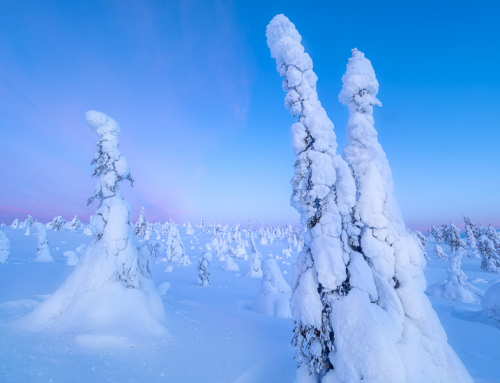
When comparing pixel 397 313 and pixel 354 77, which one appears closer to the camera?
pixel 397 313

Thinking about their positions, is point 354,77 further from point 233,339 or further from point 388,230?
point 233,339

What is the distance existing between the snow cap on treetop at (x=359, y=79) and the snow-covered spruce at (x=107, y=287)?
30.1 feet

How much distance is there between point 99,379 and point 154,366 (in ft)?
4.23

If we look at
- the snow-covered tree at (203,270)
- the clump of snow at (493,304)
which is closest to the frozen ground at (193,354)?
the clump of snow at (493,304)

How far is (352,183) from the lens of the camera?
4.66 meters

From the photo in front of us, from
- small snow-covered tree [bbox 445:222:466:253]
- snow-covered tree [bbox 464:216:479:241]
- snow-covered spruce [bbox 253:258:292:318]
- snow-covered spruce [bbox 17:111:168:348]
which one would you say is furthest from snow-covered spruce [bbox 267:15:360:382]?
snow-covered tree [bbox 464:216:479:241]

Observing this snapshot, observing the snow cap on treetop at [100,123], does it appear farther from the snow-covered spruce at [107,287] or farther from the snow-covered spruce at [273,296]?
the snow-covered spruce at [273,296]

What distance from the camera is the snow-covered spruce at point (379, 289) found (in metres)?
3.60

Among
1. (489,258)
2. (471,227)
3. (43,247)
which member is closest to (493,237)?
(489,258)

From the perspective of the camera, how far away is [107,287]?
796cm

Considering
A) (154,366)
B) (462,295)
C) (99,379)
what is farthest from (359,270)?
(462,295)

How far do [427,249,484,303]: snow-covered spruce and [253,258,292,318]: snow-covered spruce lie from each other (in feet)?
61.1

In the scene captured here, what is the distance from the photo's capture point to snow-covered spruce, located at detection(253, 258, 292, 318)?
1356cm

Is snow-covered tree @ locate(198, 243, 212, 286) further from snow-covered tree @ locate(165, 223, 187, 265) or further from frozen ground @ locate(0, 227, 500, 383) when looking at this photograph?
snow-covered tree @ locate(165, 223, 187, 265)
